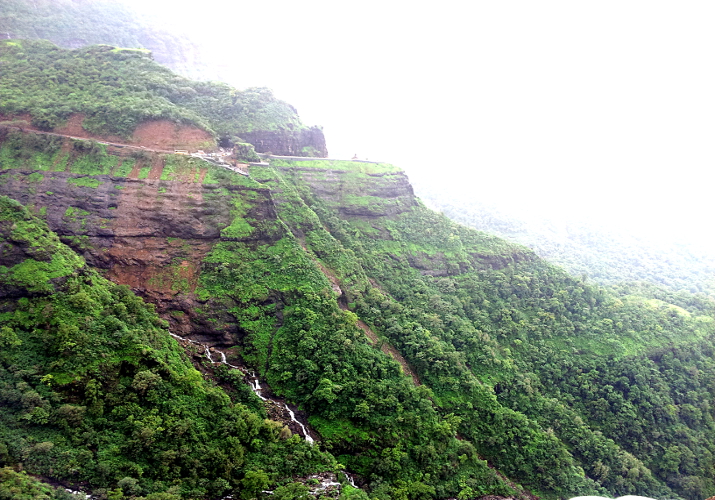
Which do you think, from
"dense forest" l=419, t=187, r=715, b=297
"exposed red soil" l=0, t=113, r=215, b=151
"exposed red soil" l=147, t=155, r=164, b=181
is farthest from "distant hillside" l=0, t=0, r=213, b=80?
"dense forest" l=419, t=187, r=715, b=297

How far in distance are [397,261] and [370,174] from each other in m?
15.6

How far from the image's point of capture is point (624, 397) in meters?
41.3

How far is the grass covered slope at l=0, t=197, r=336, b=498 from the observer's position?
1994 centimetres

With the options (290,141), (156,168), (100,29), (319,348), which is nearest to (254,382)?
(319,348)

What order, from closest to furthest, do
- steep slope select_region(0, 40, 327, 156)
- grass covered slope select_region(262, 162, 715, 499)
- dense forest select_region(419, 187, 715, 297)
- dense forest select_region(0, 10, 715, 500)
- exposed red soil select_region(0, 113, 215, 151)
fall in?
1. dense forest select_region(0, 10, 715, 500)
2. grass covered slope select_region(262, 162, 715, 499)
3. exposed red soil select_region(0, 113, 215, 151)
4. steep slope select_region(0, 40, 327, 156)
5. dense forest select_region(419, 187, 715, 297)

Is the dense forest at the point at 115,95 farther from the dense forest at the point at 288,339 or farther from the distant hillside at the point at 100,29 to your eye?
the distant hillside at the point at 100,29

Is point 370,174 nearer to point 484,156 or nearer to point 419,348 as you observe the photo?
point 419,348

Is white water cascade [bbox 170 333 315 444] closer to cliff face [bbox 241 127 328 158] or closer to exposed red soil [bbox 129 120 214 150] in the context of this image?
exposed red soil [bbox 129 120 214 150]

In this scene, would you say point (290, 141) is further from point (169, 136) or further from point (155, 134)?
point (155, 134)

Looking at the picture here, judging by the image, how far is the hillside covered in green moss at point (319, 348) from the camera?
2297 cm

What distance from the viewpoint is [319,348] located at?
107 feet

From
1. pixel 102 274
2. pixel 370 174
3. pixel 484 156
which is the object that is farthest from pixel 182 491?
pixel 484 156

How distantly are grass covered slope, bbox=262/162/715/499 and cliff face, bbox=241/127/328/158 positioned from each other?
223 inches

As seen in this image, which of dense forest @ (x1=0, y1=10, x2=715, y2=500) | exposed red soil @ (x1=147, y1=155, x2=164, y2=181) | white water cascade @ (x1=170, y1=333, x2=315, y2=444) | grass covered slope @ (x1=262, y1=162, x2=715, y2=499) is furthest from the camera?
exposed red soil @ (x1=147, y1=155, x2=164, y2=181)
